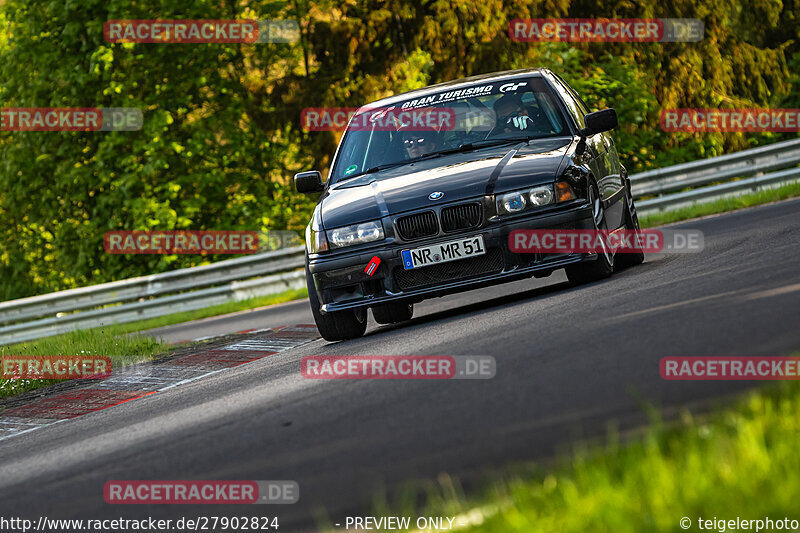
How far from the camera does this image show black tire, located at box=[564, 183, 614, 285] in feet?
27.6

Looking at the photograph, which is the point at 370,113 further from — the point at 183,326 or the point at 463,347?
the point at 183,326

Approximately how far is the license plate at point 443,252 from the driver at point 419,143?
1.48 meters

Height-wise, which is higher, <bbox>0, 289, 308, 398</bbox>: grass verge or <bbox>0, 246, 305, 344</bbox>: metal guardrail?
<bbox>0, 289, 308, 398</bbox>: grass verge

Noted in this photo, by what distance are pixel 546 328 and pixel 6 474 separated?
129 inches

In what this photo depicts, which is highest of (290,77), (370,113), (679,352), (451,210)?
(290,77)

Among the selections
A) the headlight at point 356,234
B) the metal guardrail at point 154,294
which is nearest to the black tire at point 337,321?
the headlight at point 356,234

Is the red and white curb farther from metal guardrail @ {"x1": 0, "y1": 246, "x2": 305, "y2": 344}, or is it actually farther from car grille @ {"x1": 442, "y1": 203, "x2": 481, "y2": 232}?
metal guardrail @ {"x1": 0, "y1": 246, "x2": 305, "y2": 344}

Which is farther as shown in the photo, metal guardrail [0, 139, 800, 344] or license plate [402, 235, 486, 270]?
metal guardrail [0, 139, 800, 344]

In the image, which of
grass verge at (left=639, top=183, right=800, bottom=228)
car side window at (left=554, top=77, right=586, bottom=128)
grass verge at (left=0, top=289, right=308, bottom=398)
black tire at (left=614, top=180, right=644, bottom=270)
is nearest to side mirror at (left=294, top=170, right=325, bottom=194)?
car side window at (left=554, top=77, right=586, bottom=128)

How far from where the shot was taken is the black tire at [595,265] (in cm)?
842

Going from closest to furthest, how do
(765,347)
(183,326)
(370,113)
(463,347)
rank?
(765,347)
(463,347)
(370,113)
(183,326)

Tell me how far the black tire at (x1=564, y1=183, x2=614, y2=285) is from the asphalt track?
0.68 feet

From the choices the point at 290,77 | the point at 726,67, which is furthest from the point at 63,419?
the point at 726,67

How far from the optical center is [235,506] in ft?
14.6
